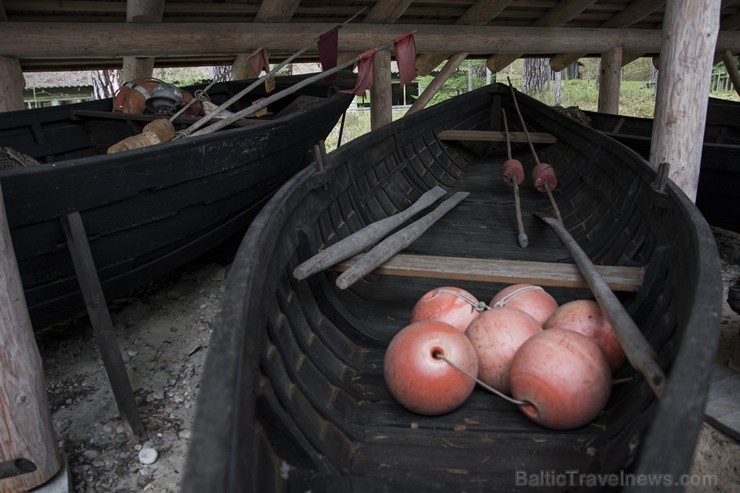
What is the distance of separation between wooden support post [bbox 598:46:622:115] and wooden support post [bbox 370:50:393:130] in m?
3.35

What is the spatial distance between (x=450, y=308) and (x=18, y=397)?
1.74 m

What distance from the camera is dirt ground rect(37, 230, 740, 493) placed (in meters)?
2.58

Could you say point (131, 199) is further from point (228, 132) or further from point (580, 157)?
point (580, 157)

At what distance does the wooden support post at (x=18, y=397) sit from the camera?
212 centimetres

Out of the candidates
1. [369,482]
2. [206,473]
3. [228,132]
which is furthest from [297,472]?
[228,132]

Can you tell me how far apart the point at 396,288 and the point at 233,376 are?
1.92 m

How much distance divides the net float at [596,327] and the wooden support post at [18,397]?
2.10 metres

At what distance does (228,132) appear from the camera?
3510 millimetres

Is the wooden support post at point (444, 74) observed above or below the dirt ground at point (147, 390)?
above

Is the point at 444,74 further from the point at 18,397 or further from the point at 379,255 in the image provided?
the point at 18,397

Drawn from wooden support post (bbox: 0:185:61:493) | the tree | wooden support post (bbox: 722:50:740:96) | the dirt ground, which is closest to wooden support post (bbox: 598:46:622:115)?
wooden support post (bbox: 722:50:740:96)

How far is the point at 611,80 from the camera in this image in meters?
8.02

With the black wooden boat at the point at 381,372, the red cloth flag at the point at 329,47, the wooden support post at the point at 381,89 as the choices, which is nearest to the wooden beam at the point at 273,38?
the wooden support post at the point at 381,89

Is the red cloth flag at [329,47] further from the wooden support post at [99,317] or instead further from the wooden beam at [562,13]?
the wooden beam at [562,13]
